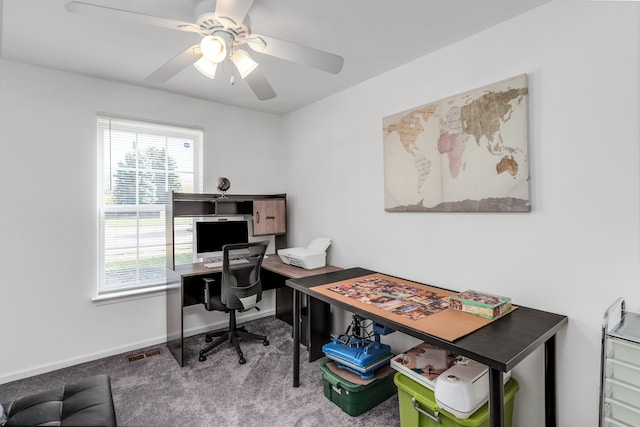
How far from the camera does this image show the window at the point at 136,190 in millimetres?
2859

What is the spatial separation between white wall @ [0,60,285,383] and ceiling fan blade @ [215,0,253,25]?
6.48 feet

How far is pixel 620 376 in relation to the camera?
4.39ft

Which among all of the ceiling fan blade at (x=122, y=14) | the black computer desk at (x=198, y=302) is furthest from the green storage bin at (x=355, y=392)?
the ceiling fan blade at (x=122, y=14)

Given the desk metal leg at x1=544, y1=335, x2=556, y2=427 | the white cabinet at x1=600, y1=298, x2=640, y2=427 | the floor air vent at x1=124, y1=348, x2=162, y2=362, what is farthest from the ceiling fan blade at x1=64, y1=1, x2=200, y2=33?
the floor air vent at x1=124, y1=348, x2=162, y2=362

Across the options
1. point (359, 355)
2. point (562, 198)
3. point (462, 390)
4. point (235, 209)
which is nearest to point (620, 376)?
point (462, 390)

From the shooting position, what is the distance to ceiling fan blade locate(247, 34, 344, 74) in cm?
161

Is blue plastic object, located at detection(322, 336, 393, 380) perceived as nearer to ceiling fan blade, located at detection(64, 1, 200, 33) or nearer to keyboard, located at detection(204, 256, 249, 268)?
keyboard, located at detection(204, 256, 249, 268)

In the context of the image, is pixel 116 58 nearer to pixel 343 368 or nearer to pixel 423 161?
pixel 423 161

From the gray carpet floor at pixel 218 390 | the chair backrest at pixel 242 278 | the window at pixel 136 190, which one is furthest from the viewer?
the window at pixel 136 190

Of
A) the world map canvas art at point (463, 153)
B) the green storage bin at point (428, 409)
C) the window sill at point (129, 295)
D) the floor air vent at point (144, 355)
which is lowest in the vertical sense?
the floor air vent at point (144, 355)

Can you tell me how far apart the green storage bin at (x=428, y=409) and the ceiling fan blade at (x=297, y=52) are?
5.95ft

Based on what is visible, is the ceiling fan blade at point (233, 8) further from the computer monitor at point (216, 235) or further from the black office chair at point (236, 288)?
the computer monitor at point (216, 235)

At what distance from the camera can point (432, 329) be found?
59.4 inches

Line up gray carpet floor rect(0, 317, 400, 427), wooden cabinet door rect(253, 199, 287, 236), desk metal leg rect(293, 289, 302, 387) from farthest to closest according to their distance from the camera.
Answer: wooden cabinet door rect(253, 199, 287, 236), desk metal leg rect(293, 289, 302, 387), gray carpet floor rect(0, 317, 400, 427)
